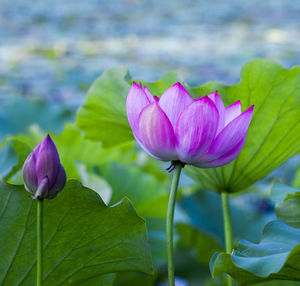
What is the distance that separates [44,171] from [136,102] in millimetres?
127

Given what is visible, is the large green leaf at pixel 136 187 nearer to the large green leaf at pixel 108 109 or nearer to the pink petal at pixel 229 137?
the large green leaf at pixel 108 109

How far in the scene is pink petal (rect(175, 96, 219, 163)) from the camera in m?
0.54

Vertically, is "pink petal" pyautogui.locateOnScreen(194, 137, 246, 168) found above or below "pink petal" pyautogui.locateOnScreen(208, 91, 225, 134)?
below

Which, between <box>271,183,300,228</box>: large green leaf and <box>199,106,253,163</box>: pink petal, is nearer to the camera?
<box>199,106,253,163</box>: pink petal

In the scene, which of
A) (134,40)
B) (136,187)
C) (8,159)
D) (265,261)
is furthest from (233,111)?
(134,40)

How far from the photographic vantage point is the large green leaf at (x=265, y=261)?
1.80 feet

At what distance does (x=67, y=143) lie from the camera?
137cm

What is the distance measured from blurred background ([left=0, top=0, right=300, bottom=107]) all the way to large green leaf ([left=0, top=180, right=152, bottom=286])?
71.5 inches

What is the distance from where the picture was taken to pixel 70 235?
2.01 feet

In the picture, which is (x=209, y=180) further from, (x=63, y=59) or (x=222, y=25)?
(x=222, y=25)

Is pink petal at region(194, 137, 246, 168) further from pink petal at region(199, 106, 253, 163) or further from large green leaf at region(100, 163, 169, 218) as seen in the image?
large green leaf at region(100, 163, 169, 218)

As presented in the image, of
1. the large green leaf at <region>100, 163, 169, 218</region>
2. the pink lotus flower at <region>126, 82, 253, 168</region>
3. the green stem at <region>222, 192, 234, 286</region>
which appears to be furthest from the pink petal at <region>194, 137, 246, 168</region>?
the large green leaf at <region>100, 163, 169, 218</region>

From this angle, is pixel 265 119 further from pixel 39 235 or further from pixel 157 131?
pixel 39 235

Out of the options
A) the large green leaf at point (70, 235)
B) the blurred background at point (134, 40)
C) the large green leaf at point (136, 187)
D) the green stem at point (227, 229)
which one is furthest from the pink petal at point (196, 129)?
the blurred background at point (134, 40)
